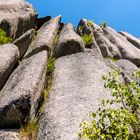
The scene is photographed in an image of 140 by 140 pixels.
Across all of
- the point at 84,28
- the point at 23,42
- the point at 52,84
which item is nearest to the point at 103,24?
the point at 84,28

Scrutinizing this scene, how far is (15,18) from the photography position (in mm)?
32375

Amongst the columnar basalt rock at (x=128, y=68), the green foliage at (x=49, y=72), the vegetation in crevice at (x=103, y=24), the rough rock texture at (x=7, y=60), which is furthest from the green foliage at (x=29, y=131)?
the vegetation in crevice at (x=103, y=24)

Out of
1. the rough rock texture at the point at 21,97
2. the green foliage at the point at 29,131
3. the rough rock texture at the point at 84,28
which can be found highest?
the rough rock texture at the point at 84,28

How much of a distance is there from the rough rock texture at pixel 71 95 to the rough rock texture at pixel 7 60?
2677mm

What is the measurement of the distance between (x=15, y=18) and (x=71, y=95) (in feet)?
60.4

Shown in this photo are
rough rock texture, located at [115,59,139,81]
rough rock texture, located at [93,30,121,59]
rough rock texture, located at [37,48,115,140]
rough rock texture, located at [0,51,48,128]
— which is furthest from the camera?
rough rock texture, located at [93,30,121,59]

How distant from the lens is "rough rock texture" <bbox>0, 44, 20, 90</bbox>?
1880 cm

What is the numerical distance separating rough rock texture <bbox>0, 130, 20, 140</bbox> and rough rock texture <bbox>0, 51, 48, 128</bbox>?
55 centimetres

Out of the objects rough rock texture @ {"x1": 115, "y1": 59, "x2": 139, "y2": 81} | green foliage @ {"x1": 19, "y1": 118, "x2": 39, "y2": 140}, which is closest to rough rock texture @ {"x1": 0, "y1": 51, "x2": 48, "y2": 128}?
green foliage @ {"x1": 19, "y1": 118, "x2": 39, "y2": 140}

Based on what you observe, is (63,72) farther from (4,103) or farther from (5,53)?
(4,103)

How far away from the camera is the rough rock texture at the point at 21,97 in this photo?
539 inches

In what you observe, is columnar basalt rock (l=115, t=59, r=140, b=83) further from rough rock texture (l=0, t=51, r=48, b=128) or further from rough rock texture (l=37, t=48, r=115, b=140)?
rough rock texture (l=0, t=51, r=48, b=128)

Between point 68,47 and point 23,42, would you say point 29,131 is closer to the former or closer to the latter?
point 68,47

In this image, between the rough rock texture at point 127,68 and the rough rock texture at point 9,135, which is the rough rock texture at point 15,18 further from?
the rough rock texture at point 9,135
